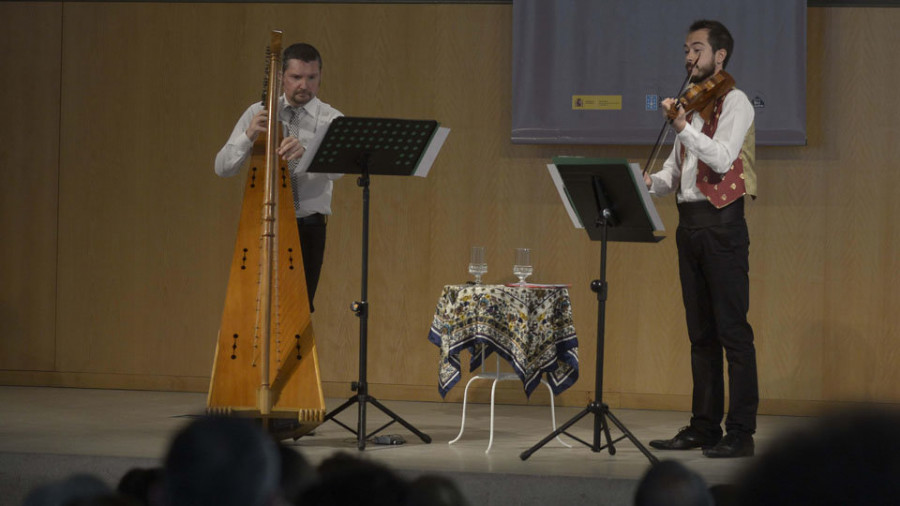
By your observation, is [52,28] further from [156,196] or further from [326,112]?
[326,112]

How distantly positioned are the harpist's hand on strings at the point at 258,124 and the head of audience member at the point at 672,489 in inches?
122

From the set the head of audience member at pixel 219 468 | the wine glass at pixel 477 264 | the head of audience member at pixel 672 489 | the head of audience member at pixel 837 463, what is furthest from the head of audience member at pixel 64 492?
the wine glass at pixel 477 264

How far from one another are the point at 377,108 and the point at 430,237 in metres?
0.79

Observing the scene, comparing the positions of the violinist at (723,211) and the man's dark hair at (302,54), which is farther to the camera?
the man's dark hair at (302,54)

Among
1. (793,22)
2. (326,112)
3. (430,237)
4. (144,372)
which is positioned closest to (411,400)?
(430,237)

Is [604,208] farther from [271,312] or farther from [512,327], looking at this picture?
[271,312]

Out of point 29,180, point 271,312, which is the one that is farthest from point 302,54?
point 29,180

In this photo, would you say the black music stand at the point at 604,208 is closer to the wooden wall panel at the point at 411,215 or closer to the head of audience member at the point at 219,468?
the wooden wall panel at the point at 411,215

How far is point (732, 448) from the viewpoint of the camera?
163 inches

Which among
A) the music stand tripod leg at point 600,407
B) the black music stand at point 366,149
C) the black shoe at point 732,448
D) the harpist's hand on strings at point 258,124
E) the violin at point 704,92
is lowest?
the black shoe at point 732,448

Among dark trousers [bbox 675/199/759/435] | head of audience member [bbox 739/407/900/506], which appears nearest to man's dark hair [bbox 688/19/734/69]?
A: dark trousers [bbox 675/199/759/435]

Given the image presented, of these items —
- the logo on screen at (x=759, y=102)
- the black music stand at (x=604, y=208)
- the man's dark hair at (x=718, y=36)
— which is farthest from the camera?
the logo on screen at (x=759, y=102)

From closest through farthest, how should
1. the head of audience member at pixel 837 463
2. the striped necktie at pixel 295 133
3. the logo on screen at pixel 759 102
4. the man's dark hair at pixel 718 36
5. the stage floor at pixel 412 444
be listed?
the head of audience member at pixel 837 463 → the stage floor at pixel 412 444 → the man's dark hair at pixel 718 36 → the striped necktie at pixel 295 133 → the logo on screen at pixel 759 102

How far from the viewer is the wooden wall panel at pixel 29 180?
6.13 meters
